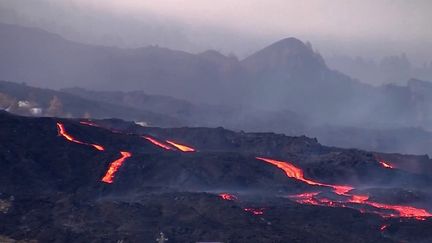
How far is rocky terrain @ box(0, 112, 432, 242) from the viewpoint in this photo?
4850 cm

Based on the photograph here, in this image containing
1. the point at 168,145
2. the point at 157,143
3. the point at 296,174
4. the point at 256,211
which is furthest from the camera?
the point at 168,145

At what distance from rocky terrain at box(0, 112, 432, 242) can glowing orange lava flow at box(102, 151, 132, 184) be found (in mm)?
283

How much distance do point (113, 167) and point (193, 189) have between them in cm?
1076

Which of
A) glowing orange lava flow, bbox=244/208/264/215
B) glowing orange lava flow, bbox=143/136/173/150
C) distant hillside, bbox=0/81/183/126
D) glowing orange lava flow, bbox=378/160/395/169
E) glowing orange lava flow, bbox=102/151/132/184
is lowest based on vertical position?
glowing orange lava flow, bbox=244/208/264/215

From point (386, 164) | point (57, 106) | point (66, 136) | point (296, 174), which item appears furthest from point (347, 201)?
point (57, 106)

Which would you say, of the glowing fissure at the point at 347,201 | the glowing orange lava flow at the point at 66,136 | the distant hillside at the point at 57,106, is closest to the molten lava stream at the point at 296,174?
the glowing fissure at the point at 347,201

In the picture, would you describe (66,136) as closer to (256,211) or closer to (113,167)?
(113,167)

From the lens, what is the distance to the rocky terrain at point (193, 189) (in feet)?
159

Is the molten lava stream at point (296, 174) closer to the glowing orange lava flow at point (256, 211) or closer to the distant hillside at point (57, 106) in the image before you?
the glowing orange lava flow at point (256, 211)

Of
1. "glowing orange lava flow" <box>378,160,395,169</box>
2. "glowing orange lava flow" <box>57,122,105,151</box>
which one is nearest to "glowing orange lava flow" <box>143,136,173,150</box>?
"glowing orange lava flow" <box>57,122,105,151</box>

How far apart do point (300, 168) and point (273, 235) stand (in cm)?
4074

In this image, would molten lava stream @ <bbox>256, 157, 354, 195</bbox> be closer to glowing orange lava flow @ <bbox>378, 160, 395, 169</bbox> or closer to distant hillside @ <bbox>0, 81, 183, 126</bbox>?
glowing orange lava flow @ <bbox>378, 160, 395, 169</bbox>

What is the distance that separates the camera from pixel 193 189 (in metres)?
73.8

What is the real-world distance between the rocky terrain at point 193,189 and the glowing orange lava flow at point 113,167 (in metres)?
0.28
